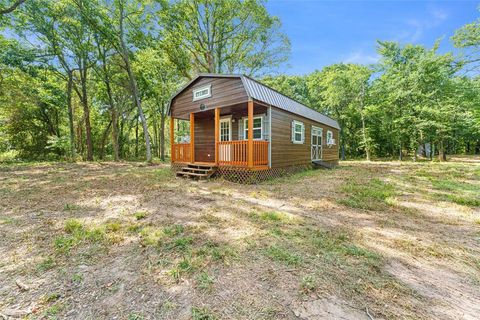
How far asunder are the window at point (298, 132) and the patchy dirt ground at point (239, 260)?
227 inches

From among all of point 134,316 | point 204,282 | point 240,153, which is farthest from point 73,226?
point 240,153

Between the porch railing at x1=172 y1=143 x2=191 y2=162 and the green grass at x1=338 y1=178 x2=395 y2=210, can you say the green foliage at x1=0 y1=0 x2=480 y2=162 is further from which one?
the green grass at x1=338 y1=178 x2=395 y2=210

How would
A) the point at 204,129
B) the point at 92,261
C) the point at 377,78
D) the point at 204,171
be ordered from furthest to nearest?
the point at 377,78, the point at 204,129, the point at 204,171, the point at 92,261

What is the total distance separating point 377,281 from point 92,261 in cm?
338

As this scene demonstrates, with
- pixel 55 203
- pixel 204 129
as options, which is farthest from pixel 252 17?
pixel 55 203

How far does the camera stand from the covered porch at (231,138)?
25.8ft

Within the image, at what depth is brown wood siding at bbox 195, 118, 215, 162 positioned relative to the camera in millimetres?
11211

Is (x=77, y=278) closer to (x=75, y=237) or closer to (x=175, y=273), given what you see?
(x=175, y=273)

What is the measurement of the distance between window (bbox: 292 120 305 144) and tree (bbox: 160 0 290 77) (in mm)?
9845

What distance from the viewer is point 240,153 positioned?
798cm

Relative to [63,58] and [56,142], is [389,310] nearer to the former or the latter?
[56,142]

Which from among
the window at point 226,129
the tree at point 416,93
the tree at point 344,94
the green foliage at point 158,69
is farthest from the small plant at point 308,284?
the tree at point 344,94

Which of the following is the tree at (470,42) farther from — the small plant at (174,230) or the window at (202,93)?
the small plant at (174,230)

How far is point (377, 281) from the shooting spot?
7.13 feet
